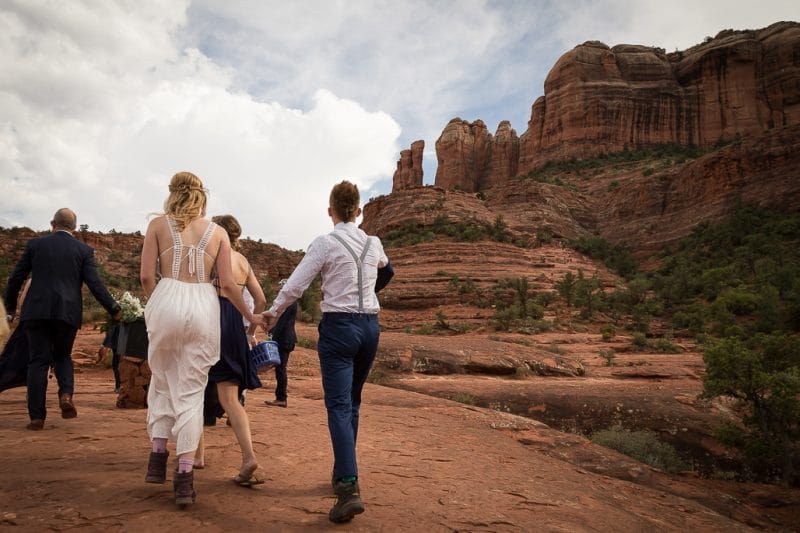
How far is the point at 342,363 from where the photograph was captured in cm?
296

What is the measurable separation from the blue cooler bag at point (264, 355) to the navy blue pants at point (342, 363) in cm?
54

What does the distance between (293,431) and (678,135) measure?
82323 mm

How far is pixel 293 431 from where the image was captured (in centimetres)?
509

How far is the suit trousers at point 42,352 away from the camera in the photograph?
13.7 feet

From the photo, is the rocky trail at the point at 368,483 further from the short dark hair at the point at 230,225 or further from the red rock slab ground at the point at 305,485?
the short dark hair at the point at 230,225

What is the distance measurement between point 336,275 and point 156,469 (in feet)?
5.17

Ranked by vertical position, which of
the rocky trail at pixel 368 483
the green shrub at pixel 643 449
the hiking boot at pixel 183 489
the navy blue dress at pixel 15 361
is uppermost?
the navy blue dress at pixel 15 361

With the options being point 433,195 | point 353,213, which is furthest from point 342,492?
point 433,195

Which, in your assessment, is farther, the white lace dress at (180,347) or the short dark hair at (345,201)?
the short dark hair at (345,201)

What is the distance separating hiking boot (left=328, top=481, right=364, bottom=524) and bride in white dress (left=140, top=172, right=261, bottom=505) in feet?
2.68

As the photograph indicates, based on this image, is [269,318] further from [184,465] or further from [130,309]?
[130,309]

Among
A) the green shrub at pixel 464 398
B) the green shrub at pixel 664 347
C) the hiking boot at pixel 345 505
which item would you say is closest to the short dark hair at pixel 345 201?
the hiking boot at pixel 345 505

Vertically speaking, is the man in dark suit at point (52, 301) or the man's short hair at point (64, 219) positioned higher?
the man's short hair at point (64, 219)

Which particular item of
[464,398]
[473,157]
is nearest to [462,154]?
[473,157]
